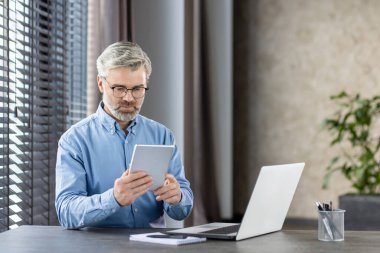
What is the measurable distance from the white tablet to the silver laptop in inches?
7.9

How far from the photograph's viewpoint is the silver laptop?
7.44 ft

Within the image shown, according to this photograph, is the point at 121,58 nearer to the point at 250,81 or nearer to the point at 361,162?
the point at 361,162

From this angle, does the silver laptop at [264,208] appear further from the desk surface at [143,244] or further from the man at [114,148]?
the man at [114,148]

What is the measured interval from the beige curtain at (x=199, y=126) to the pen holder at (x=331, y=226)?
361 cm

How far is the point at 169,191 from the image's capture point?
8.29ft

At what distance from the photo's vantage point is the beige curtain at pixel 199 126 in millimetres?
6035

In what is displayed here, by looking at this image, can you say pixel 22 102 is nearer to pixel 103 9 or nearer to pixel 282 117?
pixel 103 9

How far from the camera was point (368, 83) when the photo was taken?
666 centimetres

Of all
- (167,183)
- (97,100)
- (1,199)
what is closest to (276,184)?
(167,183)

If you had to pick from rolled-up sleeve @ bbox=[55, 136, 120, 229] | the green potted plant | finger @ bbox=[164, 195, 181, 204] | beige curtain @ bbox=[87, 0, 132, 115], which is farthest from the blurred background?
finger @ bbox=[164, 195, 181, 204]

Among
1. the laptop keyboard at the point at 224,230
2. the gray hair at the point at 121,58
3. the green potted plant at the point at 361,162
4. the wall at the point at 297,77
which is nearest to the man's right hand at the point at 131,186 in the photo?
the laptop keyboard at the point at 224,230

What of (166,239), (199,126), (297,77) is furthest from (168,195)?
(297,77)

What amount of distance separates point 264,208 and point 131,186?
0.44 metres

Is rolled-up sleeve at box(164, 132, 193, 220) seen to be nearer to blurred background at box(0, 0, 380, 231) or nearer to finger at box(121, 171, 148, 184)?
finger at box(121, 171, 148, 184)
